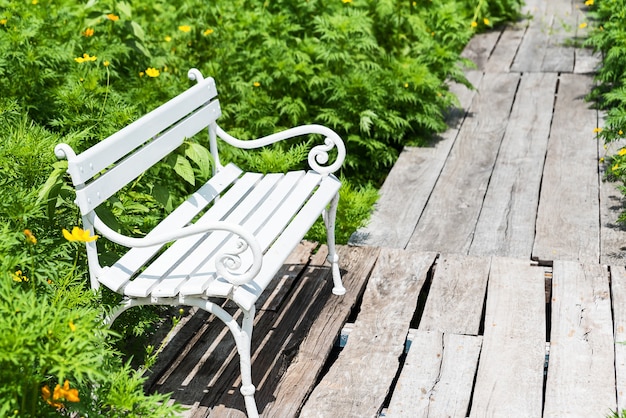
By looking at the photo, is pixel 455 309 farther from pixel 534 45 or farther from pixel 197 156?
pixel 534 45

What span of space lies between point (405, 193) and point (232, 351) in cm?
172

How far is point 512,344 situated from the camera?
3.21 m

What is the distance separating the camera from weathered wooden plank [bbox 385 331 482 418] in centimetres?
288

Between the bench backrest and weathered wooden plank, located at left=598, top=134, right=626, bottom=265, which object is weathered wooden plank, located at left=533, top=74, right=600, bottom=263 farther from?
the bench backrest

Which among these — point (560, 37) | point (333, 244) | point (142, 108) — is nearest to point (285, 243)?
point (333, 244)

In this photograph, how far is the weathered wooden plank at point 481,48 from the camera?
6748 millimetres

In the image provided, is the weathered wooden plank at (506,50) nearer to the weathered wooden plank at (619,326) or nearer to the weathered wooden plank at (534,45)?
the weathered wooden plank at (534,45)

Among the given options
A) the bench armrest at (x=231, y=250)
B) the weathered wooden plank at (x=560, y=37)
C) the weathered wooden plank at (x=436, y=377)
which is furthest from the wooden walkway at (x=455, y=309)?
the weathered wooden plank at (x=560, y=37)

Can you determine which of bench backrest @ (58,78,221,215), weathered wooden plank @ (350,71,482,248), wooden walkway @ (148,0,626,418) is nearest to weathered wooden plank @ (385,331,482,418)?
wooden walkway @ (148,0,626,418)

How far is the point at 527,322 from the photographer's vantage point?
11.0ft

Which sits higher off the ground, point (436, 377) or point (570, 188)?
point (436, 377)

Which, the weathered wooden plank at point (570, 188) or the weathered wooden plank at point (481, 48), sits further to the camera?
the weathered wooden plank at point (481, 48)

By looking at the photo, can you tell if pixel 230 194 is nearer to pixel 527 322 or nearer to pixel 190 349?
pixel 190 349

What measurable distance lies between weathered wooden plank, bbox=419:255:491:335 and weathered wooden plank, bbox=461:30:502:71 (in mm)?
3149
